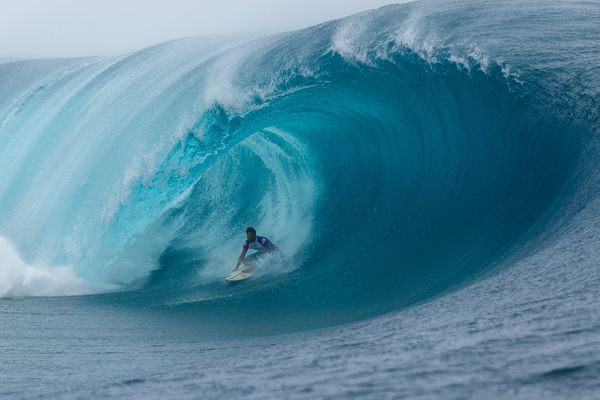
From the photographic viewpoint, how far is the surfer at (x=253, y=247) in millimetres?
9594

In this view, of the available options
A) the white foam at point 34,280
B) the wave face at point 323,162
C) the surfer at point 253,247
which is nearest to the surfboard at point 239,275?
the surfer at point 253,247

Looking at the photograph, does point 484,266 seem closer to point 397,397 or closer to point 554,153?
point 554,153

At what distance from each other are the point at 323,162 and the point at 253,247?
3570 millimetres

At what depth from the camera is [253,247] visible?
31.9 ft

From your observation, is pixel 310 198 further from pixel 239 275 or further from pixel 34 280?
pixel 34 280

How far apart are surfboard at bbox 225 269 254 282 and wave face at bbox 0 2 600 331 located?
0.27 metres

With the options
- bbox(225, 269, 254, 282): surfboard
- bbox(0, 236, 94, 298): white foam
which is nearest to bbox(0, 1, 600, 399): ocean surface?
bbox(0, 236, 94, 298): white foam

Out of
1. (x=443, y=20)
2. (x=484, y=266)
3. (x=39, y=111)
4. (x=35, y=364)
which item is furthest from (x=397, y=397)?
(x=39, y=111)

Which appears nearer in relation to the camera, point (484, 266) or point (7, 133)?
point (484, 266)

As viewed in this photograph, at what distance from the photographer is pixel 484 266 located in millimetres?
6992

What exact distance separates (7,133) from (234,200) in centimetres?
629

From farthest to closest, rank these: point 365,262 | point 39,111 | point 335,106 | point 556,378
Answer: point 39,111, point 335,106, point 365,262, point 556,378

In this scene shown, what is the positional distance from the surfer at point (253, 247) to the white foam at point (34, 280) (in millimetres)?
2117

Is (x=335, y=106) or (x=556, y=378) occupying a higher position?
(x=335, y=106)
